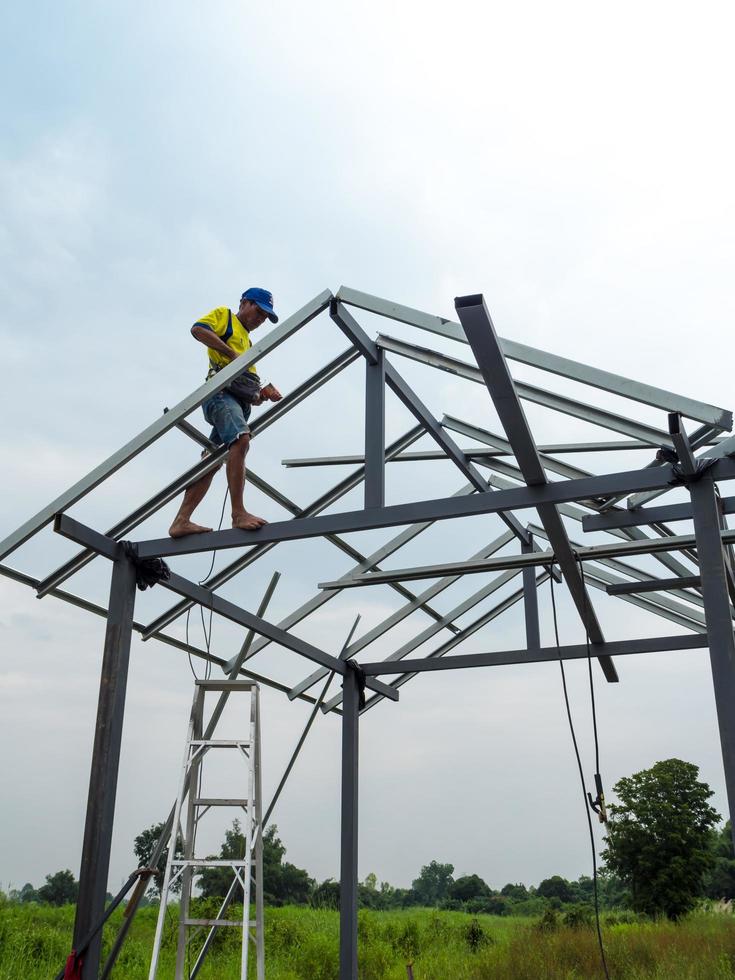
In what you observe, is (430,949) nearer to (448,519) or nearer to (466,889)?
(466,889)

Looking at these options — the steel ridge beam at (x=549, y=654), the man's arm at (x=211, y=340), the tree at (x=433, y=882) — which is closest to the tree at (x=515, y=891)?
the tree at (x=433, y=882)

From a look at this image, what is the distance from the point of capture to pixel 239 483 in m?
5.80

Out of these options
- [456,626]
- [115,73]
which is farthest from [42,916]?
[115,73]

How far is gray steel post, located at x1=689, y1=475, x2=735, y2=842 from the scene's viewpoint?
4.18 m

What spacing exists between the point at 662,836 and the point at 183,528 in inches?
485

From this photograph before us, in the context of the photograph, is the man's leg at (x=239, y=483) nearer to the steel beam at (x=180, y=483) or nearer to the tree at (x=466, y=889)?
the steel beam at (x=180, y=483)

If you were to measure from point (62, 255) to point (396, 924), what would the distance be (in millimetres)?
11370

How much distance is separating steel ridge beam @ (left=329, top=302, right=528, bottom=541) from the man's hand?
778 mm

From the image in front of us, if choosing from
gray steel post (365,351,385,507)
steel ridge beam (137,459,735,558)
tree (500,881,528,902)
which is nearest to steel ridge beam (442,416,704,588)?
gray steel post (365,351,385,507)

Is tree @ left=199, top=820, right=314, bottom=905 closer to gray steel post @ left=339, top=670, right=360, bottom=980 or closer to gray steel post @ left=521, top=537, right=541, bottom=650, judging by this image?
gray steel post @ left=339, top=670, right=360, bottom=980

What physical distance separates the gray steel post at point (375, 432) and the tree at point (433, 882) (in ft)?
47.1

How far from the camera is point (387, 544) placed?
27.2ft

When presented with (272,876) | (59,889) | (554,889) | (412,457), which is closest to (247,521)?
(412,457)

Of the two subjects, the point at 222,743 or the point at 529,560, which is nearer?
the point at 222,743
